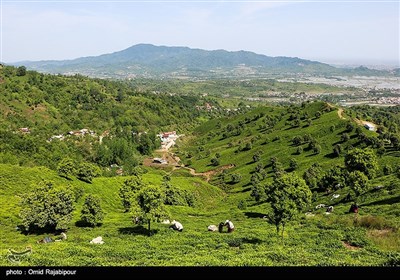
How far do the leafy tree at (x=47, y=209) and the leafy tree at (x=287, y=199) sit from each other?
105 feet

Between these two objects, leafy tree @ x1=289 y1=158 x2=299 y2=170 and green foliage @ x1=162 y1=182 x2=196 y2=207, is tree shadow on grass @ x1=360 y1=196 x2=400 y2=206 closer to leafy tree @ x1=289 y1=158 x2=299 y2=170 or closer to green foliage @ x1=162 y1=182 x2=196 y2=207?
green foliage @ x1=162 y1=182 x2=196 y2=207

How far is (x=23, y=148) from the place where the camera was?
150250 millimetres

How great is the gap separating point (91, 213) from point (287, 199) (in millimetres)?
35428

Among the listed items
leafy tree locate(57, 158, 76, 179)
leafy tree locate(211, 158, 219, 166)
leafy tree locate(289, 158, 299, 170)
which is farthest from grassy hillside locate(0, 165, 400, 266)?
leafy tree locate(211, 158, 219, 166)

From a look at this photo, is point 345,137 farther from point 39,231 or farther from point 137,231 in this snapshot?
point 39,231

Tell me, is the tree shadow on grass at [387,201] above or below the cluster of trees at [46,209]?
below

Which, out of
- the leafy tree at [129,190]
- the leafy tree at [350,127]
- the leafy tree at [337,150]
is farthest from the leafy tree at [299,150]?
the leafy tree at [129,190]

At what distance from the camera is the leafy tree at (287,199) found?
43.7 metres

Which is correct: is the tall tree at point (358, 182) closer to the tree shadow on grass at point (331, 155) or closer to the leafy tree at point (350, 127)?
the tree shadow on grass at point (331, 155)

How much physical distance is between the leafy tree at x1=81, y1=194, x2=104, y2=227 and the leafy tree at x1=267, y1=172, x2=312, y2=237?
31.7 metres

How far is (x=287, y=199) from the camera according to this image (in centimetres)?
4422

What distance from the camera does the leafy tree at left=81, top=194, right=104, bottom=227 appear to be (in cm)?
5897
